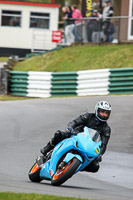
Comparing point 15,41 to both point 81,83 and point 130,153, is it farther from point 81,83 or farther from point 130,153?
point 130,153

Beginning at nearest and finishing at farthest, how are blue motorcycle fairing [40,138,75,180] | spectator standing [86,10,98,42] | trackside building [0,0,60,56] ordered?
blue motorcycle fairing [40,138,75,180], spectator standing [86,10,98,42], trackside building [0,0,60,56]

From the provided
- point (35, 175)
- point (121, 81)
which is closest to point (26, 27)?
point (121, 81)

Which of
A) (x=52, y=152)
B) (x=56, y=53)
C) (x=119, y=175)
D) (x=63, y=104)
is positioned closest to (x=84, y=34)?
(x=56, y=53)

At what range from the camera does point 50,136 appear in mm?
12445

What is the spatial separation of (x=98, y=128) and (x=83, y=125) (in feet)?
0.78

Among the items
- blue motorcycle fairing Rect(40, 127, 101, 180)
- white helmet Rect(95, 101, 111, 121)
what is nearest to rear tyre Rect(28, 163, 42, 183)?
blue motorcycle fairing Rect(40, 127, 101, 180)

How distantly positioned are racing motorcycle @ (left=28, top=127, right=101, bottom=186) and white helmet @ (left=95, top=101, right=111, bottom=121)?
1.45ft

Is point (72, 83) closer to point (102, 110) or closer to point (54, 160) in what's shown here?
point (102, 110)

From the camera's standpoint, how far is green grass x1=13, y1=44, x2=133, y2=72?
2088cm

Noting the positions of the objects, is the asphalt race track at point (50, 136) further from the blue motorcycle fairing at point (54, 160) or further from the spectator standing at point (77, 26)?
the spectator standing at point (77, 26)

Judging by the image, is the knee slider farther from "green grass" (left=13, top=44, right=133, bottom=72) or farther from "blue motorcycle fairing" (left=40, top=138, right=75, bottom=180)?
"green grass" (left=13, top=44, right=133, bottom=72)

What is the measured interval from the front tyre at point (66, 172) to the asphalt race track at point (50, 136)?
0.41ft

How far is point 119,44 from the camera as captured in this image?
22297 mm

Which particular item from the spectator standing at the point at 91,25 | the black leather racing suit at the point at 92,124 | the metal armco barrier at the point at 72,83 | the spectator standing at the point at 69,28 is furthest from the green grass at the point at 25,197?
the spectator standing at the point at 69,28
